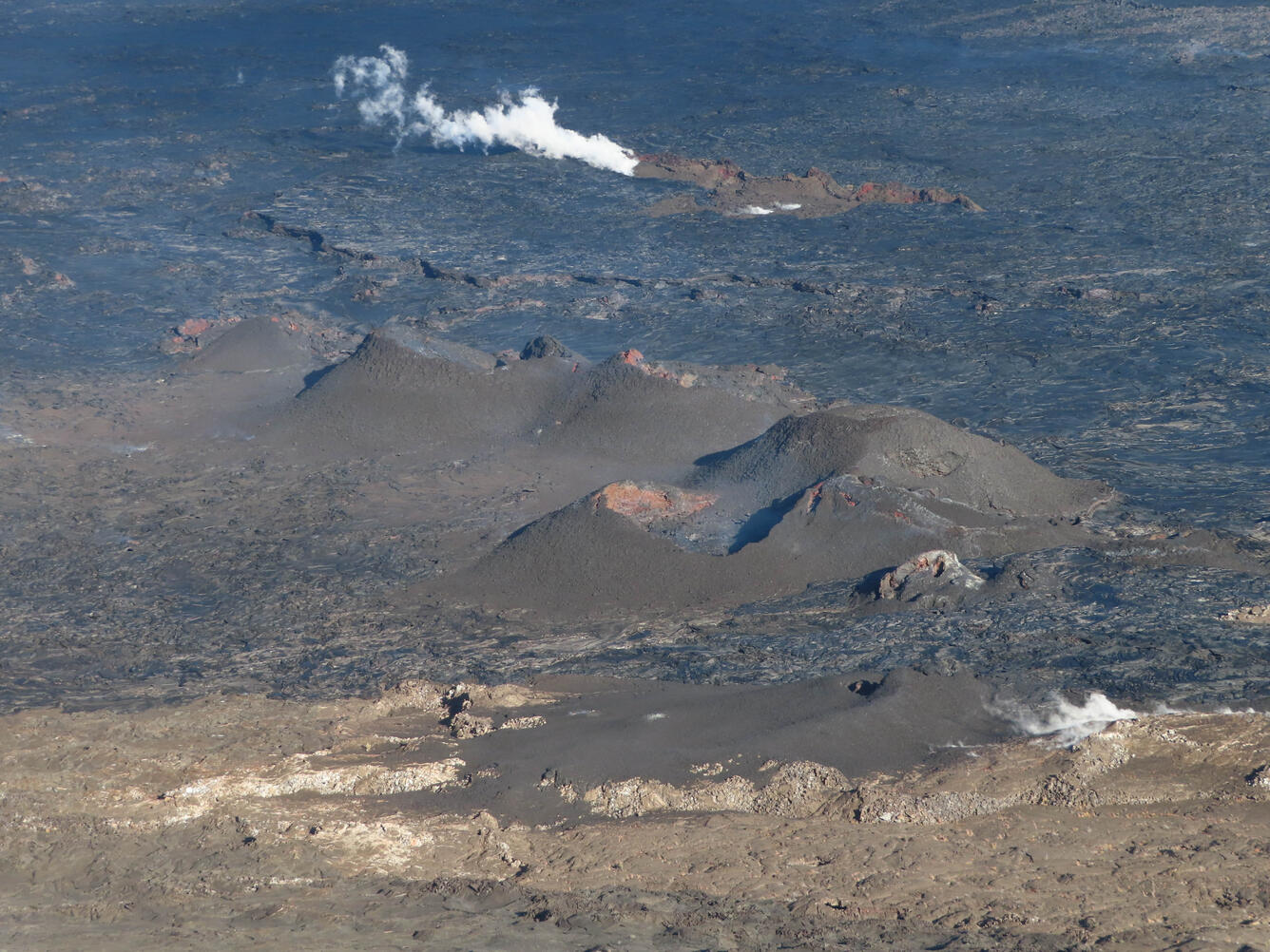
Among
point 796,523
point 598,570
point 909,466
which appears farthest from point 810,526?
point 598,570

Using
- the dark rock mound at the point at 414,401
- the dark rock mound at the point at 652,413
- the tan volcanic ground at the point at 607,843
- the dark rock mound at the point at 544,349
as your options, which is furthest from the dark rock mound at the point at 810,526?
the dark rock mound at the point at 544,349

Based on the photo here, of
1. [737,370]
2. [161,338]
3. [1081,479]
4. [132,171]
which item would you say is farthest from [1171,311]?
[132,171]

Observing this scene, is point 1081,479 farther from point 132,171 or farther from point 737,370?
point 132,171

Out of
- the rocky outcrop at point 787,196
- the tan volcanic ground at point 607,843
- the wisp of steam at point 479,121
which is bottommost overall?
the tan volcanic ground at point 607,843

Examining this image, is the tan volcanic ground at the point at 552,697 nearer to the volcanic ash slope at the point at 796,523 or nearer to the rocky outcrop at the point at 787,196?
the volcanic ash slope at the point at 796,523

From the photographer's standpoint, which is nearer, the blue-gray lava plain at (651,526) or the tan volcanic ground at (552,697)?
the tan volcanic ground at (552,697)

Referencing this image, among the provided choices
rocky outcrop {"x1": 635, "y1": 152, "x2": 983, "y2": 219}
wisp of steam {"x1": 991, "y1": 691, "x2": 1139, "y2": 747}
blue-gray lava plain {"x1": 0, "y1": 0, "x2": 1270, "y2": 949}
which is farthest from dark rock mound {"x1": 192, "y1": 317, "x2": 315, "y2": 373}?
wisp of steam {"x1": 991, "y1": 691, "x2": 1139, "y2": 747}

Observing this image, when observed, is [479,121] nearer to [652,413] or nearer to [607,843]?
[652,413]
